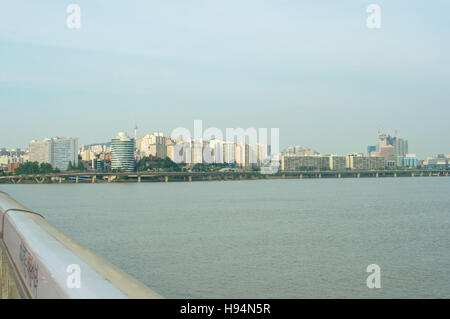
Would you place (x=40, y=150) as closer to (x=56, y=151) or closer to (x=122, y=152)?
(x=56, y=151)

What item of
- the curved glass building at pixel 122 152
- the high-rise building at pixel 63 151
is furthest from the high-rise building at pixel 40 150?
the curved glass building at pixel 122 152

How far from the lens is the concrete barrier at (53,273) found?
2.17 meters

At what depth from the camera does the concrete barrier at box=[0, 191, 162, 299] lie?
217cm

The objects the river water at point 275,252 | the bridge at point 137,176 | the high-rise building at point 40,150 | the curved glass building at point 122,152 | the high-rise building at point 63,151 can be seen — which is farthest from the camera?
the high-rise building at point 40,150

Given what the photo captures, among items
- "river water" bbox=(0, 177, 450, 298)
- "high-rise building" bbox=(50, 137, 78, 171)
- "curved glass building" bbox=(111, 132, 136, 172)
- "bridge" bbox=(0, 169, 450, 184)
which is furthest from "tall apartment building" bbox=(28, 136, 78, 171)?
"river water" bbox=(0, 177, 450, 298)

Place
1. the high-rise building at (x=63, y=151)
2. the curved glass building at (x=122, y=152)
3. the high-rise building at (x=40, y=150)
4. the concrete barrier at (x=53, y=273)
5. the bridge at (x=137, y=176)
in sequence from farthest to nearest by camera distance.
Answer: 1. the high-rise building at (x=40, y=150)
2. the high-rise building at (x=63, y=151)
3. the curved glass building at (x=122, y=152)
4. the bridge at (x=137, y=176)
5. the concrete barrier at (x=53, y=273)

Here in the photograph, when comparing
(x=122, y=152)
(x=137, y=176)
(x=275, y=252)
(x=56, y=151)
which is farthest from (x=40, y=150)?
(x=275, y=252)

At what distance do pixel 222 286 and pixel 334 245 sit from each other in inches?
310

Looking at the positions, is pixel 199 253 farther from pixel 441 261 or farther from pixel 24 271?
pixel 24 271

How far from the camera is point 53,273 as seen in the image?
2500 mm

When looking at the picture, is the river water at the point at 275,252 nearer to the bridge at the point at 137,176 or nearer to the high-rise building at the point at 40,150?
the bridge at the point at 137,176

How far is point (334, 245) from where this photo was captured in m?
18.7

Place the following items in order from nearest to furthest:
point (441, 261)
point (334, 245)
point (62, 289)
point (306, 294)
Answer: point (62, 289), point (306, 294), point (441, 261), point (334, 245)
